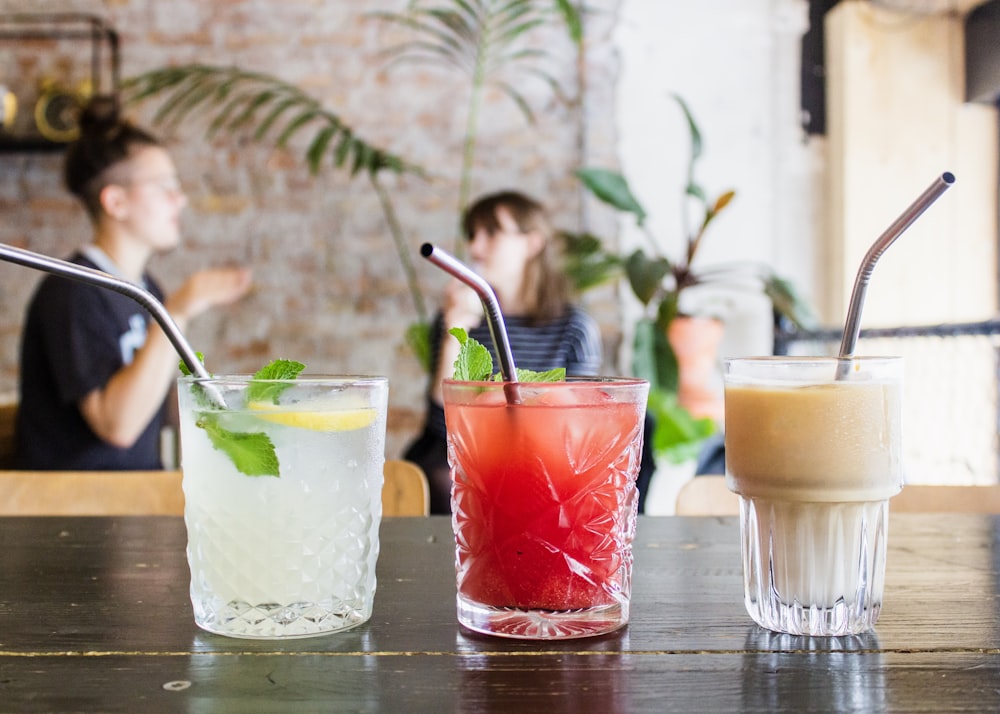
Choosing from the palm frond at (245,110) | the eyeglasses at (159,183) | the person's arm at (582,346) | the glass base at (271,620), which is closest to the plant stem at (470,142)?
the palm frond at (245,110)

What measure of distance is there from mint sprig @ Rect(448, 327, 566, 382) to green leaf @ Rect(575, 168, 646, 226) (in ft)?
8.61

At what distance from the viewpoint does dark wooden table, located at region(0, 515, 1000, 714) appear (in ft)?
1.71

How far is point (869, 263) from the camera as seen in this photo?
65 centimetres

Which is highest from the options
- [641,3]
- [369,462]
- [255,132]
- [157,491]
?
[641,3]

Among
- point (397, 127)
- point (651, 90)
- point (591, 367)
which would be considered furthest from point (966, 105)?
point (397, 127)

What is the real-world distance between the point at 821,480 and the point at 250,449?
1.28 ft

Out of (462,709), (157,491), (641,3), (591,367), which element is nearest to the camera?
(462,709)

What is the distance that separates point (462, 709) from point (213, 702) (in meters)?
0.14

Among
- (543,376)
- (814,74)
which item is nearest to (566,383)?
(543,376)

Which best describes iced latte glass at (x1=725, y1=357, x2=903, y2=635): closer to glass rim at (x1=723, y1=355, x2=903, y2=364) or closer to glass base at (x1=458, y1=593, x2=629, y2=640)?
glass rim at (x1=723, y1=355, x2=903, y2=364)

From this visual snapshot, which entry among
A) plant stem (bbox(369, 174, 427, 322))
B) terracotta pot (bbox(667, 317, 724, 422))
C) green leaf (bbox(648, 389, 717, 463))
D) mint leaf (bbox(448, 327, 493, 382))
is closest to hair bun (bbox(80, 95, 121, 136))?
plant stem (bbox(369, 174, 427, 322))

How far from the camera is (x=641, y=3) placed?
3760 mm

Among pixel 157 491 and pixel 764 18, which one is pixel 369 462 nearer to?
pixel 157 491

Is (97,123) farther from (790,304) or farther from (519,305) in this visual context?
(790,304)
